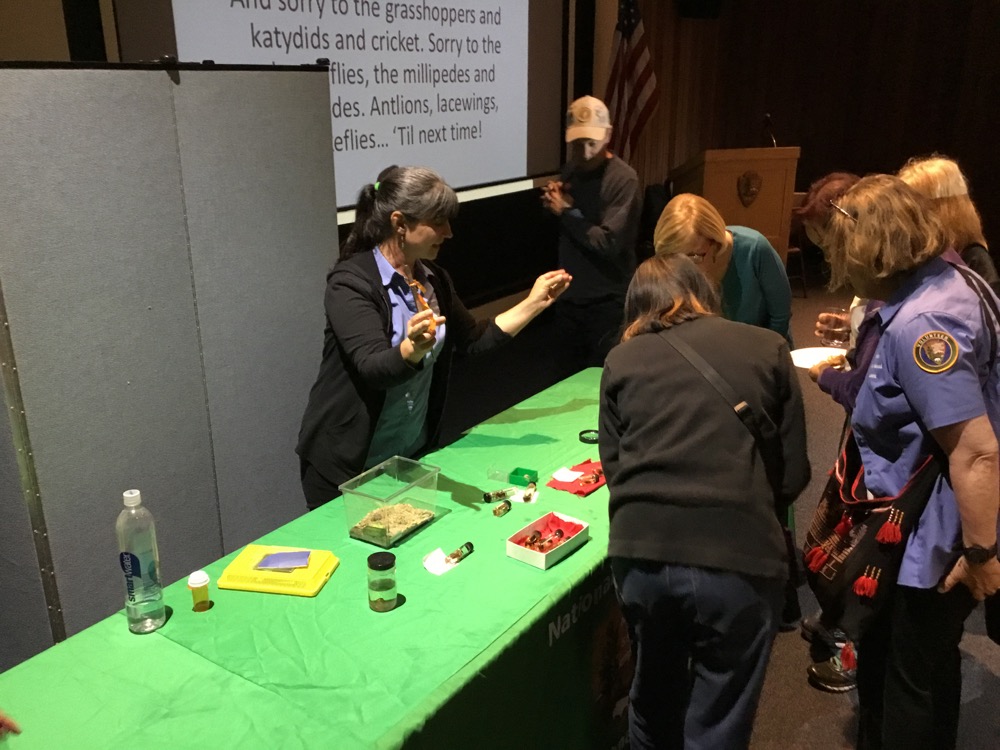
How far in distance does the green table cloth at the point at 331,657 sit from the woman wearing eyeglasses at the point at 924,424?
1.95 feet

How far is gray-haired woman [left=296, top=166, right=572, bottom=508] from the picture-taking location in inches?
73.8

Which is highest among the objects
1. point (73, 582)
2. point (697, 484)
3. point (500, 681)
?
point (697, 484)

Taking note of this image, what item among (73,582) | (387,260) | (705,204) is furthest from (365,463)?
(705,204)

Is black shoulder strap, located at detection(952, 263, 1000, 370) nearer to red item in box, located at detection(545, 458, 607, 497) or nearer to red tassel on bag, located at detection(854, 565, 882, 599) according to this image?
red tassel on bag, located at detection(854, 565, 882, 599)

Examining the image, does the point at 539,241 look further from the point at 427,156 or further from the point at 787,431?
the point at 787,431

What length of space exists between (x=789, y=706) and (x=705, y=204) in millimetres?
1413

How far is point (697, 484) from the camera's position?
1393mm

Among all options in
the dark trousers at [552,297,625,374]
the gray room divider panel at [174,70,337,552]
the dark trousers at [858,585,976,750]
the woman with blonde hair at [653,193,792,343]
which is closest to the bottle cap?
the gray room divider panel at [174,70,337,552]

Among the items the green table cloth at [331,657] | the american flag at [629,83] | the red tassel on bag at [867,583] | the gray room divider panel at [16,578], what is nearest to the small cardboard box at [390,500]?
the green table cloth at [331,657]

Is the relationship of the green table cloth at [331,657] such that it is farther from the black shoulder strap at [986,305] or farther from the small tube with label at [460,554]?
the black shoulder strap at [986,305]

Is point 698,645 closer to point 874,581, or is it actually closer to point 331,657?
point 874,581

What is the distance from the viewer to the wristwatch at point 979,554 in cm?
145

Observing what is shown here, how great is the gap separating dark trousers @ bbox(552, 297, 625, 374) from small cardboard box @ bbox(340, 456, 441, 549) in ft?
5.47

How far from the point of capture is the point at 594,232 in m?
3.36
